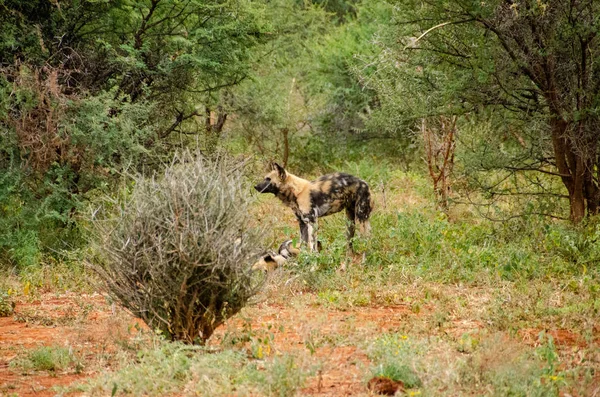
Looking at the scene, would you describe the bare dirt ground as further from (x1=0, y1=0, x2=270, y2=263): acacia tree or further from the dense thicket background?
(x1=0, y1=0, x2=270, y2=263): acacia tree

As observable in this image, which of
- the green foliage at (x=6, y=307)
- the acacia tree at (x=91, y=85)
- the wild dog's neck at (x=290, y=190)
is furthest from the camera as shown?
the wild dog's neck at (x=290, y=190)

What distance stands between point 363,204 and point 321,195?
59 centimetres

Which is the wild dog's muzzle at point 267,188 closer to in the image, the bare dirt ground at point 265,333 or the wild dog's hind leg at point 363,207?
the wild dog's hind leg at point 363,207

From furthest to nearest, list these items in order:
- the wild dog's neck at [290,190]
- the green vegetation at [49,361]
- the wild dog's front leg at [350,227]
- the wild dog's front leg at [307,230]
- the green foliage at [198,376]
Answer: the wild dog's neck at [290,190], the wild dog's front leg at [307,230], the wild dog's front leg at [350,227], the green vegetation at [49,361], the green foliage at [198,376]

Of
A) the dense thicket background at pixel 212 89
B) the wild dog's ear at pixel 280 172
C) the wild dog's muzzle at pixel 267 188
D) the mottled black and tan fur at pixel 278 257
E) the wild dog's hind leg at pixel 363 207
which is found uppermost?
the dense thicket background at pixel 212 89

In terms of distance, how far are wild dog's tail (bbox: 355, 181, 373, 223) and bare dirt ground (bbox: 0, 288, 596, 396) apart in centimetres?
287

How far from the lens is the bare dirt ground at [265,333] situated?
653 cm

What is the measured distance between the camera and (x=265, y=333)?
7609mm

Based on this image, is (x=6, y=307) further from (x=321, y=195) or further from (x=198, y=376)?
(x=321, y=195)

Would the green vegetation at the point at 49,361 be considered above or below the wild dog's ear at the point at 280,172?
below

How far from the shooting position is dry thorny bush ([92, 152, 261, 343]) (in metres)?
6.57

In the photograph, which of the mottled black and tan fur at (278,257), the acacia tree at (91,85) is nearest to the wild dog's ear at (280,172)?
the mottled black and tan fur at (278,257)

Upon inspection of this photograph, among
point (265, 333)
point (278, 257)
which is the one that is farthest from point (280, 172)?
point (265, 333)

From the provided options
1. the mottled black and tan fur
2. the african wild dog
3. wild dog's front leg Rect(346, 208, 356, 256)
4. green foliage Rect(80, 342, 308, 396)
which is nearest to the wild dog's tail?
the african wild dog
